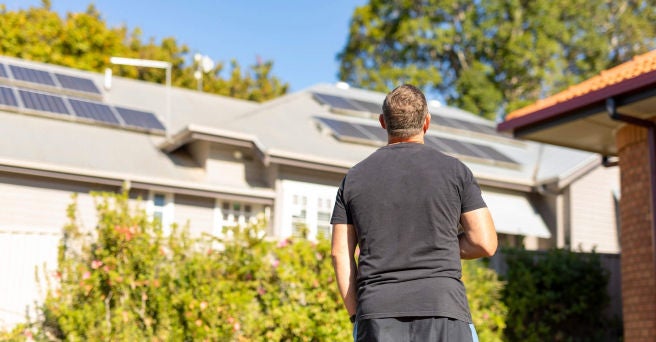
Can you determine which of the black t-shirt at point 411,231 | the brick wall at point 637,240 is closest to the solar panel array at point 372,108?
the brick wall at point 637,240

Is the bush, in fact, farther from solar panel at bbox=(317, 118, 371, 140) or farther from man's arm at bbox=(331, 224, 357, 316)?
solar panel at bbox=(317, 118, 371, 140)

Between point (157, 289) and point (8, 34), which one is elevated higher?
point (8, 34)

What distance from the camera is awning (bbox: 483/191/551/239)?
55.4 ft

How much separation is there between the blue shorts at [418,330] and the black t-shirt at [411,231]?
3cm

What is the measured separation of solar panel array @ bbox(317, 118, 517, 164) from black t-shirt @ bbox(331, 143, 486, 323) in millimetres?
13528

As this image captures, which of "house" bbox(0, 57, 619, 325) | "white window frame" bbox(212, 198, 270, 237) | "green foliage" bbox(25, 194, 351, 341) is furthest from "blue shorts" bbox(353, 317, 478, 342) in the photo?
"white window frame" bbox(212, 198, 270, 237)

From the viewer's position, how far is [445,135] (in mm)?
19219

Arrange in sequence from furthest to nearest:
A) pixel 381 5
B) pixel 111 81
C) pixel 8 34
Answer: pixel 381 5, pixel 8 34, pixel 111 81

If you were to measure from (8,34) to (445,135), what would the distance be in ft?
49.8

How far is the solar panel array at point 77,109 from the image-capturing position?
1536cm

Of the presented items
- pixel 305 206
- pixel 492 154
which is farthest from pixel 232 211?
pixel 492 154

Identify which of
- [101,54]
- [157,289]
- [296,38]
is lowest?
[157,289]

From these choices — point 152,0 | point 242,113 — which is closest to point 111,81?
point 242,113

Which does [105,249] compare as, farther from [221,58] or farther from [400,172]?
[221,58]
